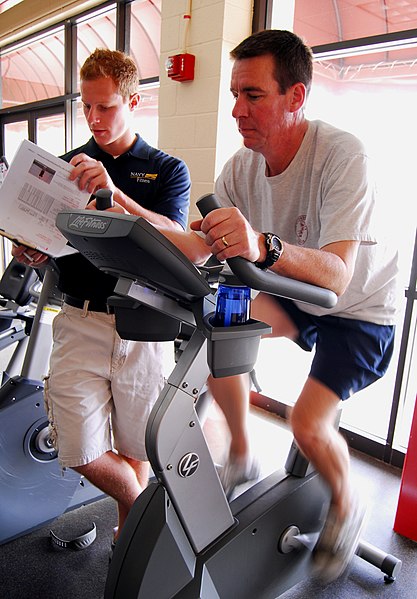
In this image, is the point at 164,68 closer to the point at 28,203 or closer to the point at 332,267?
the point at 28,203

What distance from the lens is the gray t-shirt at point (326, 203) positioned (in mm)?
1389

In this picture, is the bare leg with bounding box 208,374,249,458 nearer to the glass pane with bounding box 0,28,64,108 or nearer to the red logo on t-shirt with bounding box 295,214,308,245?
the red logo on t-shirt with bounding box 295,214,308,245

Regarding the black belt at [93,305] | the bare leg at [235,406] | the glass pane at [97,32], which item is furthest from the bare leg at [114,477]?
the glass pane at [97,32]

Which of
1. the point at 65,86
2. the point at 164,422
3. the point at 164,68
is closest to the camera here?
the point at 164,422

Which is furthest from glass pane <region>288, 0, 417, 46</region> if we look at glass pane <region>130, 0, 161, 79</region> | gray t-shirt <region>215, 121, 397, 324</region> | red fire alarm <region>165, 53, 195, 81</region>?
gray t-shirt <region>215, 121, 397, 324</region>

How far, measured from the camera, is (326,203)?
146 centimetres

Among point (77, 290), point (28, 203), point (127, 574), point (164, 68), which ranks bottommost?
point (127, 574)

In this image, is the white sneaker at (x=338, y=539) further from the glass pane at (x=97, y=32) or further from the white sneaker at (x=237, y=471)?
the glass pane at (x=97, y=32)

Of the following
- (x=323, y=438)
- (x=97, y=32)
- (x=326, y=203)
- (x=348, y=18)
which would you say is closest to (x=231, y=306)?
(x=326, y=203)

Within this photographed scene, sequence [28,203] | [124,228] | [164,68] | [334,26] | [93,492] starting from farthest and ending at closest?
[164,68], [334,26], [93,492], [28,203], [124,228]

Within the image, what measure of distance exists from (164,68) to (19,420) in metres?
2.54

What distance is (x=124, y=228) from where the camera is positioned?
953 mm

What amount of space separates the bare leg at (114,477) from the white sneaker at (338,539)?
68cm

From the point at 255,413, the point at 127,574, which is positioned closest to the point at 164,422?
the point at 127,574
